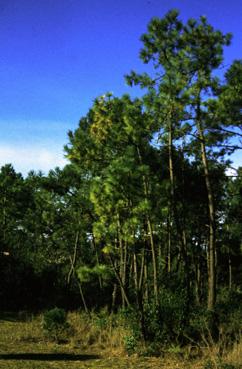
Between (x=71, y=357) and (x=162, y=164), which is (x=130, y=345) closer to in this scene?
(x=71, y=357)

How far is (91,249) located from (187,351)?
1920cm

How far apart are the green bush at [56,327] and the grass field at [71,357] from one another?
277 mm

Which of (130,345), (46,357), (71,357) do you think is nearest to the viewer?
(46,357)

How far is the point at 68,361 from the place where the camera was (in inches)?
380

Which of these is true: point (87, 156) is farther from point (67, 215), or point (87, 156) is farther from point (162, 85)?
point (67, 215)

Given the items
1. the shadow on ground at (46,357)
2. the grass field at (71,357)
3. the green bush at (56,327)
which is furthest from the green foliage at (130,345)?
the green bush at (56,327)

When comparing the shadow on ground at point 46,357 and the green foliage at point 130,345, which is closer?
the shadow on ground at point 46,357

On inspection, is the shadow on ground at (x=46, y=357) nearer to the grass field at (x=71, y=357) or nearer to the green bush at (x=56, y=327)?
the grass field at (x=71, y=357)

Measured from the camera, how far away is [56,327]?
13828mm

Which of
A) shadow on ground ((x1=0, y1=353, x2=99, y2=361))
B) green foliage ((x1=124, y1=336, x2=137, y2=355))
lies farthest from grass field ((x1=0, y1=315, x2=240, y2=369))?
green foliage ((x1=124, y1=336, x2=137, y2=355))

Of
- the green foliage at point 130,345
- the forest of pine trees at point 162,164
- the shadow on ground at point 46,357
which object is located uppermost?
the forest of pine trees at point 162,164

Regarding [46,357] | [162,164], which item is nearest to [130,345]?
[46,357]

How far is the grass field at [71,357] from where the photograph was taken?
9.04 m

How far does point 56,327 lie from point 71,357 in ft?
11.9
